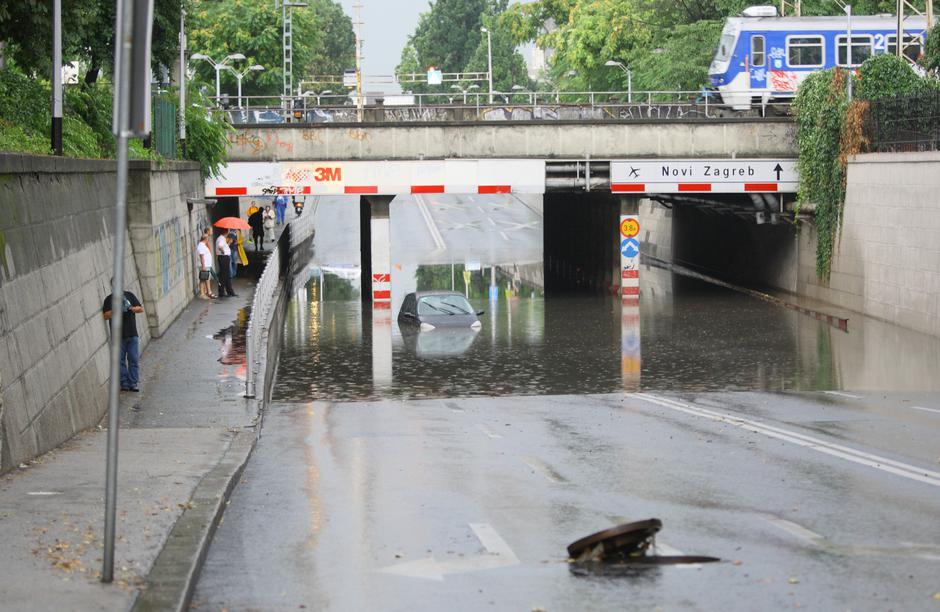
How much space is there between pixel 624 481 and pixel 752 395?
366 inches

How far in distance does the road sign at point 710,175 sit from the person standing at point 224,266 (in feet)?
40.9

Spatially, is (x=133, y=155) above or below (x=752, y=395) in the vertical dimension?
above

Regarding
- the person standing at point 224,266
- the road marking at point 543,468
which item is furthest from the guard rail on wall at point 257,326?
the road marking at point 543,468

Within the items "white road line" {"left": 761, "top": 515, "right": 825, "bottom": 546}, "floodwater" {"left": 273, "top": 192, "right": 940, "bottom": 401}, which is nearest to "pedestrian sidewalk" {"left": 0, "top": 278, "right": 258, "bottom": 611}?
"white road line" {"left": 761, "top": 515, "right": 825, "bottom": 546}

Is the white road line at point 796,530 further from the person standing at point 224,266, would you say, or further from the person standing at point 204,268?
the person standing at point 204,268

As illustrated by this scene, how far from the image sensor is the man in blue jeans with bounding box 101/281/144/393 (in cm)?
1897

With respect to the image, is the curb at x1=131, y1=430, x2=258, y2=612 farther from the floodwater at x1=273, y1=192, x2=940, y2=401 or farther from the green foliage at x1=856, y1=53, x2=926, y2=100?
the green foliage at x1=856, y1=53, x2=926, y2=100

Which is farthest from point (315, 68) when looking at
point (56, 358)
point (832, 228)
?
point (56, 358)

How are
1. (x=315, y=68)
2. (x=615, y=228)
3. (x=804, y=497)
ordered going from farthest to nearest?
(x=315, y=68) → (x=615, y=228) → (x=804, y=497)

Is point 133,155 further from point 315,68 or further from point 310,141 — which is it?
point 315,68

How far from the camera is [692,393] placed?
23.0 metres

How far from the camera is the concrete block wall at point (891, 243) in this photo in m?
31.5

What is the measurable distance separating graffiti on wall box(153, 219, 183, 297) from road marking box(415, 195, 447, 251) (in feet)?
122

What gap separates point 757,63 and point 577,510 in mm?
38239
